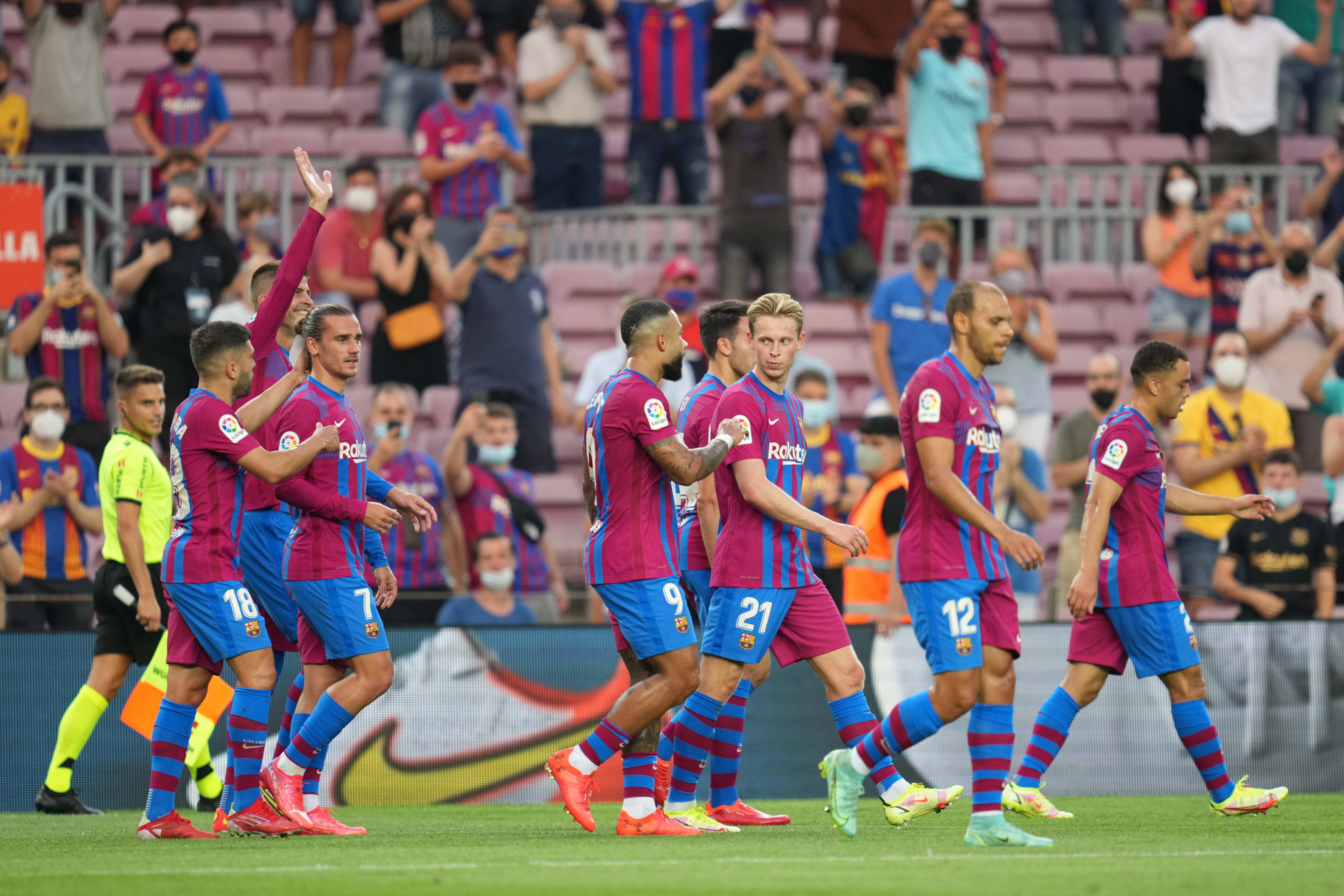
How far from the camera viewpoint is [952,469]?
7.26 m

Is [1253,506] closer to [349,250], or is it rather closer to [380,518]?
[380,518]

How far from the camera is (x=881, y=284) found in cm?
1362

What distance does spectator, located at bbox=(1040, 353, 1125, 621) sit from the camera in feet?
40.7

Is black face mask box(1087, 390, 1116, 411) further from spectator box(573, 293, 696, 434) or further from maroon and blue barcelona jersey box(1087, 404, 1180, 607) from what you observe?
maroon and blue barcelona jersey box(1087, 404, 1180, 607)

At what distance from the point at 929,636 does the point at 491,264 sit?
6.56 metres

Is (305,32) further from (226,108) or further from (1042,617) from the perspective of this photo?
(1042,617)

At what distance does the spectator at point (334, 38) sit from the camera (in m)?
17.0

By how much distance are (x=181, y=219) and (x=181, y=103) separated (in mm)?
2924

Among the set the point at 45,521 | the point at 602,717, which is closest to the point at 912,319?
the point at 602,717

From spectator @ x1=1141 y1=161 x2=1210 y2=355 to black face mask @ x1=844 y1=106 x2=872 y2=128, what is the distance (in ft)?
8.12

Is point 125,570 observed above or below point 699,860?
above

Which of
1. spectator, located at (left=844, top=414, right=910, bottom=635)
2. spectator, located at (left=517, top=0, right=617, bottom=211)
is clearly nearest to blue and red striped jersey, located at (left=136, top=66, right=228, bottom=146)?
spectator, located at (left=517, top=0, right=617, bottom=211)

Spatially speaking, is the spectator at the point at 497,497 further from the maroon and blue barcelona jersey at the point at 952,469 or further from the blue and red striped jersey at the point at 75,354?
the maroon and blue barcelona jersey at the point at 952,469

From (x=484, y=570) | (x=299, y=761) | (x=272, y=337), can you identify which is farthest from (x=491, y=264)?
(x=299, y=761)
